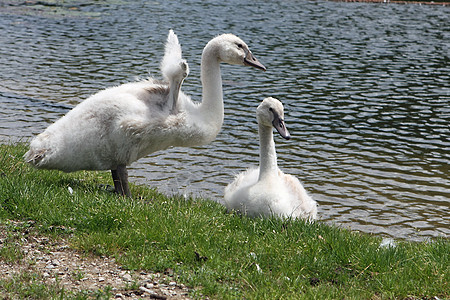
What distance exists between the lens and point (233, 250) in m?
5.80

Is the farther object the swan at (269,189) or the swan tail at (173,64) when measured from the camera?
the swan at (269,189)

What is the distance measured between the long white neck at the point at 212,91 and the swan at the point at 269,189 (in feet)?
2.14

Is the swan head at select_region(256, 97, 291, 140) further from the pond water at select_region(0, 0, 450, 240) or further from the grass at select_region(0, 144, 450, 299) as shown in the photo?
the pond water at select_region(0, 0, 450, 240)

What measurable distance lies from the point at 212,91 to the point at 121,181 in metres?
1.72

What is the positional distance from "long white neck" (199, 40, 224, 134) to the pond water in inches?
103

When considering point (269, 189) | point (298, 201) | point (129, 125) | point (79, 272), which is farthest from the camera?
point (298, 201)

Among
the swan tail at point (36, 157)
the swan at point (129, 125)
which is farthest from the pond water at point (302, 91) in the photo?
the swan tail at point (36, 157)

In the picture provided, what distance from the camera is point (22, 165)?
27.1 feet

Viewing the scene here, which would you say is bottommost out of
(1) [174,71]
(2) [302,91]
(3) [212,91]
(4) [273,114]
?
(2) [302,91]

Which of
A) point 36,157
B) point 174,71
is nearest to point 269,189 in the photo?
point 174,71

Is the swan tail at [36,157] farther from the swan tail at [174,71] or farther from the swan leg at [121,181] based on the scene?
the swan tail at [174,71]

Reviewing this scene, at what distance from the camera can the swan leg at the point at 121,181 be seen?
7902 millimetres

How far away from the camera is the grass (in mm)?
5219

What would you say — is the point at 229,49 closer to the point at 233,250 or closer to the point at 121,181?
the point at 121,181
